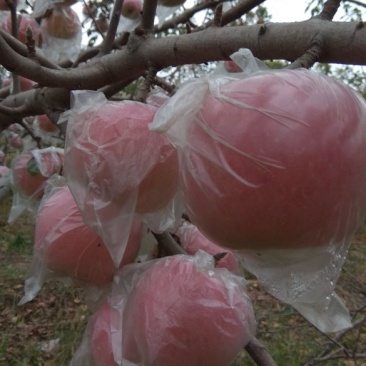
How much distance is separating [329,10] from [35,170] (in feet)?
4.21

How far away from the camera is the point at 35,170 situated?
171 centimetres

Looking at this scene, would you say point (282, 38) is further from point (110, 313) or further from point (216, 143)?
point (110, 313)

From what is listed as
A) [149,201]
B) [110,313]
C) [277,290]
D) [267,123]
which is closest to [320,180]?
[267,123]

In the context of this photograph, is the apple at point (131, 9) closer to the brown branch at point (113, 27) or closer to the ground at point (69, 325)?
the brown branch at point (113, 27)

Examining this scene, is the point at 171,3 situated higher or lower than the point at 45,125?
higher

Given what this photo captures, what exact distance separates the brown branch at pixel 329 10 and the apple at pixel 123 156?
258mm

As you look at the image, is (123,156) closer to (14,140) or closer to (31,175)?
(31,175)

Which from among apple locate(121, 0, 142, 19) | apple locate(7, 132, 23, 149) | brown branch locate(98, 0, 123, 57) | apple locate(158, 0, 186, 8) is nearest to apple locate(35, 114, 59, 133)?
apple locate(121, 0, 142, 19)

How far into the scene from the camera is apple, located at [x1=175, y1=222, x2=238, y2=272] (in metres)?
1.00

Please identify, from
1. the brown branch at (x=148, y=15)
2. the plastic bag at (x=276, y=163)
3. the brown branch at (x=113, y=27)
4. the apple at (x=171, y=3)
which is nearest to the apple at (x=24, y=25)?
the apple at (x=171, y=3)

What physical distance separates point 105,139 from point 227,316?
1.00ft

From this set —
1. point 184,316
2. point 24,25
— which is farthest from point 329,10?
point 24,25

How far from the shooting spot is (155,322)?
0.69 meters

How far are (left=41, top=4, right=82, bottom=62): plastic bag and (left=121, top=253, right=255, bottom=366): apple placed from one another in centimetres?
147
